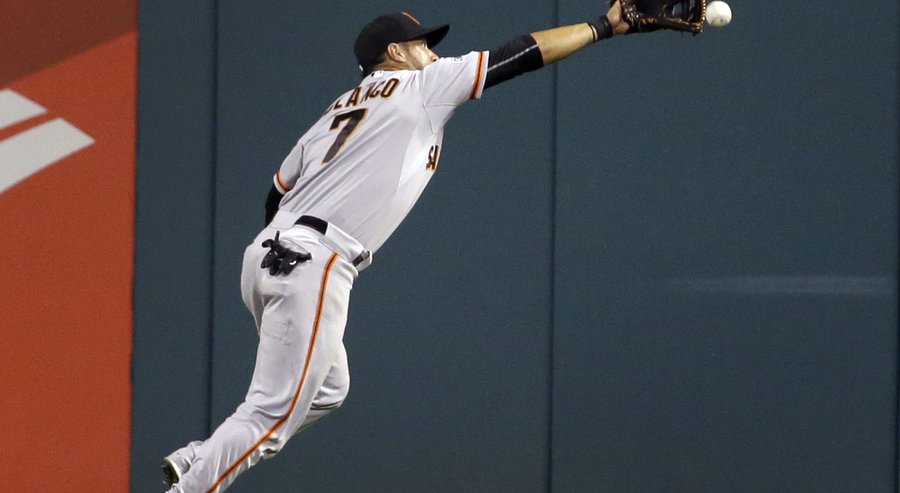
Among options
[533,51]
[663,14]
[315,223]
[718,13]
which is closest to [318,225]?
[315,223]

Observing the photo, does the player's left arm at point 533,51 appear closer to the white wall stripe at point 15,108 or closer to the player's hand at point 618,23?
the player's hand at point 618,23

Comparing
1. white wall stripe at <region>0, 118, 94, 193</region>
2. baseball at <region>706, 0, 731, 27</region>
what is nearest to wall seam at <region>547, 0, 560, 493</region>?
baseball at <region>706, 0, 731, 27</region>

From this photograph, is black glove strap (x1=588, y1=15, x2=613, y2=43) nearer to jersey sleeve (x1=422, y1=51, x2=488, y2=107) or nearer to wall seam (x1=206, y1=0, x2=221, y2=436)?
jersey sleeve (x1=422, y1=51, x2=488, y2=107)

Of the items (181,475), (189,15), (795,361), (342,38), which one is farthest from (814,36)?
(181,475)

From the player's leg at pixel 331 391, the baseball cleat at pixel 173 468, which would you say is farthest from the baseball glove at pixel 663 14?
the baseball cleat at pixel 173 468

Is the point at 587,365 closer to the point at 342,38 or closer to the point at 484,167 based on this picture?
the point at 484,167

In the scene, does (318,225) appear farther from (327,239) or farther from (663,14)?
(663,14)
